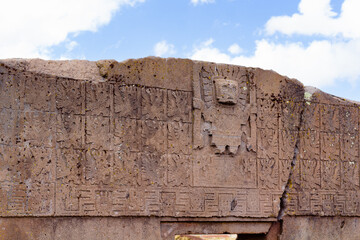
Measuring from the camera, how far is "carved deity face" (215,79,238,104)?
20.5 feet

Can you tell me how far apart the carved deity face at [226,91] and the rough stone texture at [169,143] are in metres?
0.01

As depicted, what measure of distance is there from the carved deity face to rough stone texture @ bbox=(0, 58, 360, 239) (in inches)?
0.5

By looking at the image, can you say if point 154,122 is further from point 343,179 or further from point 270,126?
point 343,179

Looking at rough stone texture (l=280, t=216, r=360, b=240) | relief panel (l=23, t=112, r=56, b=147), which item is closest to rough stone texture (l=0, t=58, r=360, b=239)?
relief panel (l=23, t=112, r=56, b=147)

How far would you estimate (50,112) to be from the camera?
17.9 feet

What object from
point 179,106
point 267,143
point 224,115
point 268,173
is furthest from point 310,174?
point 179,106

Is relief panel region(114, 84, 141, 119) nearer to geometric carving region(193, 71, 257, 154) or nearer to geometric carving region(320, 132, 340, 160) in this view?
geometric carving region(193, 71, 257, 154)

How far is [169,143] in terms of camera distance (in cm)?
597

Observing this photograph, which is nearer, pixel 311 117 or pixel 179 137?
pixel 179 137

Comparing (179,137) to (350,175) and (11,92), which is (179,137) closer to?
(11,92)

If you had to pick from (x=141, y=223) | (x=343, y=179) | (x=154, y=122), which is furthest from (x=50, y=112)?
(x=343, y=179)

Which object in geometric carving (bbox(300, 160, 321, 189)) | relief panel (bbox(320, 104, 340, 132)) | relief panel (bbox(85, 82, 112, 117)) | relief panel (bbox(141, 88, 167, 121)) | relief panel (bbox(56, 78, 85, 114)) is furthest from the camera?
relief panel (bbox(320, 104, 340, 132))

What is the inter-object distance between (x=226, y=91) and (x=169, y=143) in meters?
0.90

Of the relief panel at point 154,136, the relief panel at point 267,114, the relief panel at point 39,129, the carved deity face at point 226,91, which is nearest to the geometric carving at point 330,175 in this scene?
the relief panel at point 267,114
